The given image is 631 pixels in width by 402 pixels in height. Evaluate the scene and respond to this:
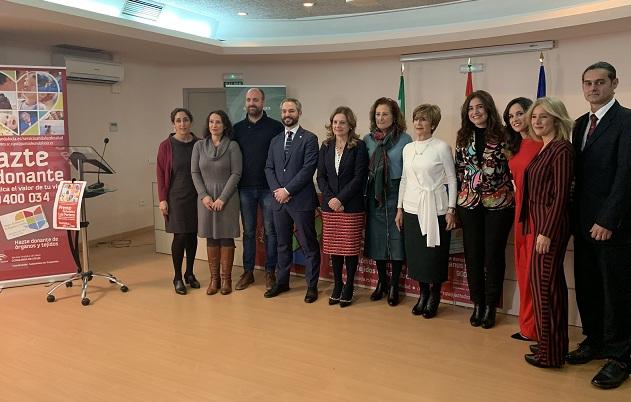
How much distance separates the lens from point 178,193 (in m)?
4.34

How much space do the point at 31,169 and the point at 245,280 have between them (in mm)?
2128

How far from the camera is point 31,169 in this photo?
4.57 meters

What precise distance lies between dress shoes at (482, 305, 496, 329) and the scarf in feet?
3.48

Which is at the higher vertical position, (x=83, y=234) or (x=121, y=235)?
(x=83, y=234)

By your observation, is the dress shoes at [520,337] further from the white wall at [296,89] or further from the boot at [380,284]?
the white wall at [296,89]

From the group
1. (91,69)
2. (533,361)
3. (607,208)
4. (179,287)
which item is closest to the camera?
(607,208)

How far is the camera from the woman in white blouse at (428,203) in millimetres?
3529

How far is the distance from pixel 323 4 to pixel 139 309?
3778 mm

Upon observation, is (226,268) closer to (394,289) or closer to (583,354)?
(394,289)

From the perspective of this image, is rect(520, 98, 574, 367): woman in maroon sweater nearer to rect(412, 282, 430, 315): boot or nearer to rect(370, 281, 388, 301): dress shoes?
rect(412, 282, 430, 315): boot

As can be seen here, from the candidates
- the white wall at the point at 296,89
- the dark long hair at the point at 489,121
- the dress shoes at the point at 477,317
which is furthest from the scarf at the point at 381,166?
the white wall at the point at 296,89

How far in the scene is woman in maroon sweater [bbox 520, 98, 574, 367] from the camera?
2.78 meters

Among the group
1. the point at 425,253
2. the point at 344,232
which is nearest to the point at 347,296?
the point at 344,232

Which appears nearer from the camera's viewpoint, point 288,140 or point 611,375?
point 611,375
